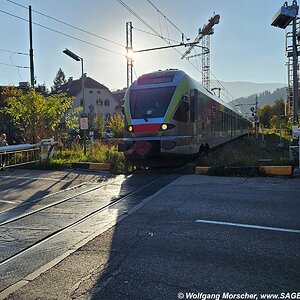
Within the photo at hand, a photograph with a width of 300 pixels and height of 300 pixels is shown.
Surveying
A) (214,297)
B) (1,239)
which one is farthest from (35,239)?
(214,297)

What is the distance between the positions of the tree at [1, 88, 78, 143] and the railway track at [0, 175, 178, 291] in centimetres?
906

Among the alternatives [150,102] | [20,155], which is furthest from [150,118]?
[20,155]

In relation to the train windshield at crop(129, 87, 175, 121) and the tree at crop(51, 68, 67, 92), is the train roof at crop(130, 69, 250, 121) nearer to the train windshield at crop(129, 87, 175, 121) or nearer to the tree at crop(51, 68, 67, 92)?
the train windshield at crop(129, 87, 175, 121)

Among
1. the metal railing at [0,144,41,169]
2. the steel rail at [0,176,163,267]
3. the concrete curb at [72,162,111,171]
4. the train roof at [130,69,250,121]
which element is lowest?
the steel rail at [0,176,163,267]

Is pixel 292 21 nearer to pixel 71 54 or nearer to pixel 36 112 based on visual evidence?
pixel 71 54

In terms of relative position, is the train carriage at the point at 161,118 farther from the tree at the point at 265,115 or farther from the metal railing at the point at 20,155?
the tree at the point at 265,115

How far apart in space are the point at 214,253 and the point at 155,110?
26.6ft

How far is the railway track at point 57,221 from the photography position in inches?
187

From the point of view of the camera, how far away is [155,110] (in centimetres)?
1226

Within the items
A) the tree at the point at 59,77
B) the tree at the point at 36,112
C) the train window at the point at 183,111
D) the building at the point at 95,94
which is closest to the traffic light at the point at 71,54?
the tree at the point at 36,112

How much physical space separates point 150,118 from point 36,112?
8380 millimetres

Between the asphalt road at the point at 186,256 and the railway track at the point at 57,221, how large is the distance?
241mm

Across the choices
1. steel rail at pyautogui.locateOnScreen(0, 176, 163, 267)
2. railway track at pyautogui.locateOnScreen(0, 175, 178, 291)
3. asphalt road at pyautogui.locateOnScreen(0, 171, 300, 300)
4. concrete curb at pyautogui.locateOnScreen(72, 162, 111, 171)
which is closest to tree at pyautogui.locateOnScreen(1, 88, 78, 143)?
concrete curb at pyautogui.locateOnScreen(72, 162, 111, 171)

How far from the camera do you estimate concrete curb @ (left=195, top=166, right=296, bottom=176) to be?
10.9 meters
